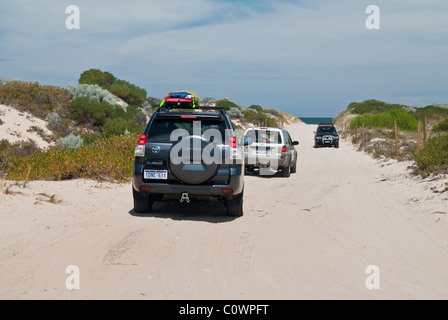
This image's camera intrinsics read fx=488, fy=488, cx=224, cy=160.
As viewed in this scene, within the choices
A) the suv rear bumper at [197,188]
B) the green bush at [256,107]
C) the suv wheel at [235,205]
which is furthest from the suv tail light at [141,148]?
the green bush at [256,107]

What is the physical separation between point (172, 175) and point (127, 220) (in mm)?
1134

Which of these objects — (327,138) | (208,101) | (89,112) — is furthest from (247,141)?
(208,101)

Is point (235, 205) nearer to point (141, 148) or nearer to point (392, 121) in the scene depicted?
point (141, 148)

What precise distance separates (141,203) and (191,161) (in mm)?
1477

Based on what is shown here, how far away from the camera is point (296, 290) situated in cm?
502

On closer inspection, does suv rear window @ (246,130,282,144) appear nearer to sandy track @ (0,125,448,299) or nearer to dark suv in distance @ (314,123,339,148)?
sandy track @ (0,125,448,299)

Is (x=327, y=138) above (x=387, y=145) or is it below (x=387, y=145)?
above

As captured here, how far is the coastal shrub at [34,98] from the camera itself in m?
26.7

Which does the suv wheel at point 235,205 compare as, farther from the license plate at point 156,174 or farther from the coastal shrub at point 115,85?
the coastal shrub at point 115,85

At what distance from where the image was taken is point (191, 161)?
27.9 ft

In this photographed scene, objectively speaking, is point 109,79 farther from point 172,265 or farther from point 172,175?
point 172,265

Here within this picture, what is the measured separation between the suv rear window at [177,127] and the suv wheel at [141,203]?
1094 mm

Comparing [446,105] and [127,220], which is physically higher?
[446,105]
